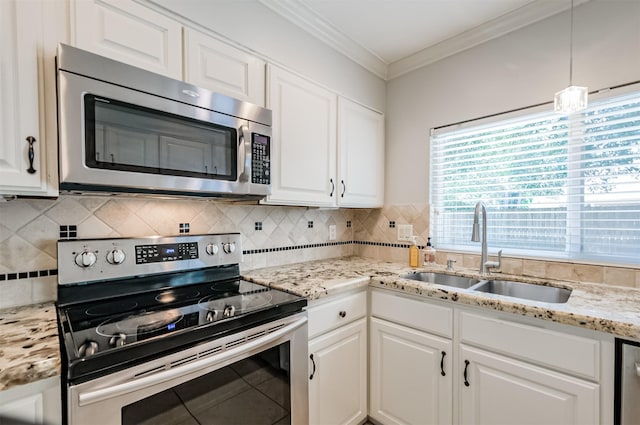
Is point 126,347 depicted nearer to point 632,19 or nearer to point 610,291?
point 610,291

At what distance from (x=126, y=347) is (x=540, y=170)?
2130mm

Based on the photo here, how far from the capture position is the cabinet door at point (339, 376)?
4.65ft

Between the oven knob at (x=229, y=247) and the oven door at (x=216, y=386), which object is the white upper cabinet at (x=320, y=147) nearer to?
the oven knob at (x=229, y=247)

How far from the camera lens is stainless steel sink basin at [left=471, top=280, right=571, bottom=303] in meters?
1.56

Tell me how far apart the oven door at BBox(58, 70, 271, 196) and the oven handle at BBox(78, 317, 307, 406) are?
64 centimetres

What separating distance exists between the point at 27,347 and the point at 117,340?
0.21m

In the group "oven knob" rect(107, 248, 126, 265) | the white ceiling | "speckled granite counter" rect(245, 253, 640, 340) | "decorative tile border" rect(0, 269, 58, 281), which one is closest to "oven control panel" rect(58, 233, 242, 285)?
"oven knob" rect(107, 248, 126, 265)

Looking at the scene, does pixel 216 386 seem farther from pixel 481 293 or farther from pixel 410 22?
pixel 410 22

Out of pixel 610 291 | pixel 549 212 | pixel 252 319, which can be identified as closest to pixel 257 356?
pixel 252 319

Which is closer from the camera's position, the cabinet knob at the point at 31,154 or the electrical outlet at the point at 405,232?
the cabinet knob at the point at 31,154

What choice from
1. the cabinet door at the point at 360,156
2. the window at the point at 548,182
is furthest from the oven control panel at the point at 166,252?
the window at the point at 548,182

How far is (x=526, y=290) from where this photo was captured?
1.68m

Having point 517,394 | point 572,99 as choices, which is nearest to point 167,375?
point 517,394

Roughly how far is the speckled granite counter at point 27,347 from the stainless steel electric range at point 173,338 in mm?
31
